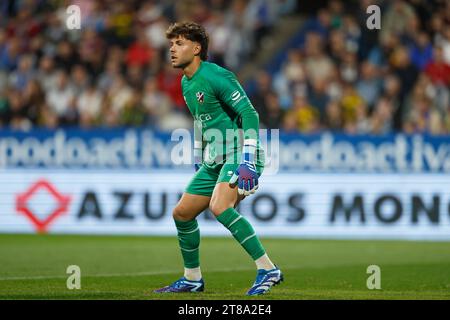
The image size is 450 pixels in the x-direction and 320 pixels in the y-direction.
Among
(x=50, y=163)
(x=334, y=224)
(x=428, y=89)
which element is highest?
(x=428, y=89)

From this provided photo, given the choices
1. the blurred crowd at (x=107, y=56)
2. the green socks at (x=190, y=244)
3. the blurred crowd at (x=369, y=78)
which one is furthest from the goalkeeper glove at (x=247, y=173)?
the blurred crowd at (x=107, y=56)

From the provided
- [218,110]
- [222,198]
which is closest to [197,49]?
[218,110]

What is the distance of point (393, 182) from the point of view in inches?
632

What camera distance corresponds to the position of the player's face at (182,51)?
8.72 m

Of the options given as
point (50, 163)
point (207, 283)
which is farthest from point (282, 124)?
point (207, 283)

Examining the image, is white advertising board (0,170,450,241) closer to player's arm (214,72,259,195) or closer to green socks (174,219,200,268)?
green socks (174,219,200,268)

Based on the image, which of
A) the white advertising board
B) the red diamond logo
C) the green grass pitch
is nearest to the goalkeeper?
the green grass pitch

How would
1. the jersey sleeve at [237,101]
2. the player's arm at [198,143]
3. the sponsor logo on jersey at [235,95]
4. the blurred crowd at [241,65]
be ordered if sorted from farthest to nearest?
the blurred crowd at [241,65]
the player's arm at [198,143]
the sponsor logo on jersey at [235,95]
the jersey sleeve at [237,101]

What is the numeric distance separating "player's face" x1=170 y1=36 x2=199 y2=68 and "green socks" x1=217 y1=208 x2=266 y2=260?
1384 mm

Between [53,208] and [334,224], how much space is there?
4711 millimetres

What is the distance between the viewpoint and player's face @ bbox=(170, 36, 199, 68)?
8.72 m

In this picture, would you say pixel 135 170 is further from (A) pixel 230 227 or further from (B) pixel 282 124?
(A) pixel 230 227

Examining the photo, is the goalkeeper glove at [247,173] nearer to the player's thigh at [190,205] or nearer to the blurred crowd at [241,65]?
the player's thigh at [190,205]

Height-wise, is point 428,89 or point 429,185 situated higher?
point 428,89
